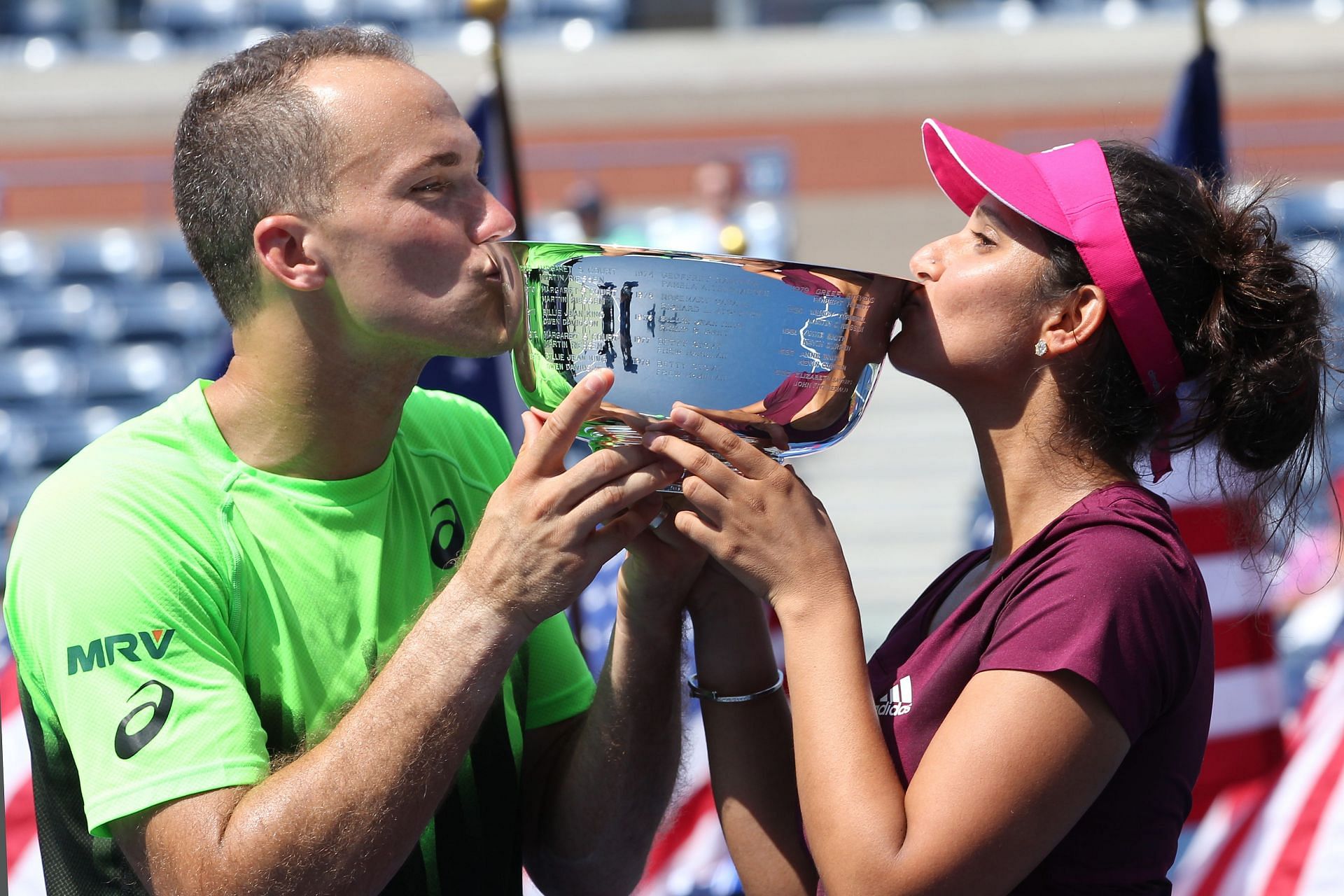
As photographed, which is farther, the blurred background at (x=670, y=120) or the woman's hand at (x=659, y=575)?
the blurred background at (x=670, y=120)

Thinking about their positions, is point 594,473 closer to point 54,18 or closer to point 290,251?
point 290,251

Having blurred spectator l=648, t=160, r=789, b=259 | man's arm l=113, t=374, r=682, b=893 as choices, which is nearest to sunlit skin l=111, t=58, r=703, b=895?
man's arm l=113, t=374, r=682, b=893

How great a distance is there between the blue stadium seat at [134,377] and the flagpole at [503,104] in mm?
7135

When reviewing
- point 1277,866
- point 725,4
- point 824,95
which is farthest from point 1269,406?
point 725,4

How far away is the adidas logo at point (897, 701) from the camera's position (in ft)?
5.74

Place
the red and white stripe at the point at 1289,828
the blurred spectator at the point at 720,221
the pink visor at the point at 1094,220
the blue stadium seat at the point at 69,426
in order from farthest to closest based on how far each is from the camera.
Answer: the blue stadium seat at the point at 69,426, the blurred spectator at the point at 720,221, the red and white stripe at the point at 1289,828, the pink visor at the point at 1094,220

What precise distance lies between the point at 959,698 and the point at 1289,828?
2.42 meters

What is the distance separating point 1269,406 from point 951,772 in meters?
0.66

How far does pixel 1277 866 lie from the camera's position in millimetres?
3541

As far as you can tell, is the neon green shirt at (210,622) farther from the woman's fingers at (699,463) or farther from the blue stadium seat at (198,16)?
the blue stadium seat at (198,16)

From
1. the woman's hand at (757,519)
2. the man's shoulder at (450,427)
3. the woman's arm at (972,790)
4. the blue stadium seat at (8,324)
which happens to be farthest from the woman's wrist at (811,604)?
the blue stadium seat at (8,324)

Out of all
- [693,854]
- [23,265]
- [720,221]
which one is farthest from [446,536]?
[23,265]

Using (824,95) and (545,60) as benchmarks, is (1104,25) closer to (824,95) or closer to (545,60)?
(824,95)

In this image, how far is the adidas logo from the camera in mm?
1751
